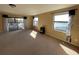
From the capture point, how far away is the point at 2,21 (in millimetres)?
9977

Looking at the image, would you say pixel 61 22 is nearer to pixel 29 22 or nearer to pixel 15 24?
pixel 29 22

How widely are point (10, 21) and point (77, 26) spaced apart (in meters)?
9.16

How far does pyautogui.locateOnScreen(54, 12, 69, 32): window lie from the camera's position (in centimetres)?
568

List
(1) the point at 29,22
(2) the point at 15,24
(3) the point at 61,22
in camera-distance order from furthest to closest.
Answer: (1) the point at 29,22
(2) the point at 15,24
(3) the point at 61,22

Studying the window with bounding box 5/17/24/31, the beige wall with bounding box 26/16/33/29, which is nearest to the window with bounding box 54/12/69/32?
the beige wall with bounding box 26/16/33/29

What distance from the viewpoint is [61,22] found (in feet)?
20.2

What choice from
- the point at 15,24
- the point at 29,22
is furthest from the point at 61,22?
the point at 15,24

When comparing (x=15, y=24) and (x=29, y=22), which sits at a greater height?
(x=29, y=22)

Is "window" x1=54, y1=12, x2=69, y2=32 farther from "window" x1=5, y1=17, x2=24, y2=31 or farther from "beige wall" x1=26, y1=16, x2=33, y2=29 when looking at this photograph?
"window" x1=5, y1=17, x2=24, y2=31

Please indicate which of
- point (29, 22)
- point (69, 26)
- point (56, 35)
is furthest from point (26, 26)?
point (69, 26)

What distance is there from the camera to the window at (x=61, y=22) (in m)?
5.68

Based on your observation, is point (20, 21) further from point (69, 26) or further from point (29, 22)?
Answer: point (69, 26)

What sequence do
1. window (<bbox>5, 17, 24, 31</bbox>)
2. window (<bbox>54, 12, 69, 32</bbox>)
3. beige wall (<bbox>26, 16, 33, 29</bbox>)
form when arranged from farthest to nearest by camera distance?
beige wall (<bbox>26, 16, 33, 29</bbox>), window (<bbox>5, 17, 24, 31</bbox>), window (<bbox>54, 12, 69, 32</bbox>)

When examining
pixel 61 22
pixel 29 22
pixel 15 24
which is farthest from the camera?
pixel 29 22
